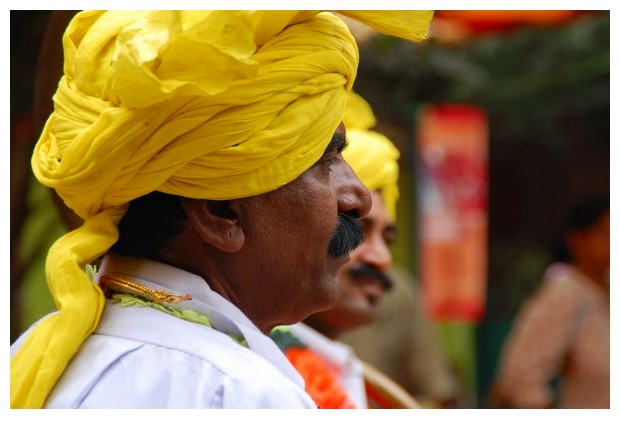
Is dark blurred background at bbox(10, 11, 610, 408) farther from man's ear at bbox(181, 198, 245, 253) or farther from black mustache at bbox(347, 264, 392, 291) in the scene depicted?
man's ear at bbox(181, 198, 245, 253)

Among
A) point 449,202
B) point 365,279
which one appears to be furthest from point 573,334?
point 365,279

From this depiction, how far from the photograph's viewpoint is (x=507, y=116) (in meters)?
8.70

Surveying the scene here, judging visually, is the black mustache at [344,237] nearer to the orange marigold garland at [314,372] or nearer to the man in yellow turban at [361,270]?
the orange marigold garland at [314,372]

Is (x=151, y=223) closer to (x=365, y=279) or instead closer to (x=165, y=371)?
(x=165, y=371)

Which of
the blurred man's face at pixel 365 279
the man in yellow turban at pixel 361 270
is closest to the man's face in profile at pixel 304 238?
the man in yellow turban at pixel 361 270

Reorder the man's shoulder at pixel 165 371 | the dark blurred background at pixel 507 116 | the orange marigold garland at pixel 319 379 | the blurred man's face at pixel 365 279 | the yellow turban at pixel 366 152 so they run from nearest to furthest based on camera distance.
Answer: the man's shoulder at pixel 165 371 → the orange marigold garland at pixel 319 379 → the yellow turban at pixel 366 152 → the blurred man's face at pixel 365 279 → the dark blurred background at pixel 507 116

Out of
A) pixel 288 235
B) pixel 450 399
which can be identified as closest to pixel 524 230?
pixel 450 399

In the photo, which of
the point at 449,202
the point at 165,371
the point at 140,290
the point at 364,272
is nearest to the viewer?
the point at 165,371

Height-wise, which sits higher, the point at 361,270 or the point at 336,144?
the point at 336,144

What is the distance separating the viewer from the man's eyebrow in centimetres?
240

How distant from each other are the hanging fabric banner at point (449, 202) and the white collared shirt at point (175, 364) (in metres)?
6.00

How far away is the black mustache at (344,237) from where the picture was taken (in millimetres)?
2430

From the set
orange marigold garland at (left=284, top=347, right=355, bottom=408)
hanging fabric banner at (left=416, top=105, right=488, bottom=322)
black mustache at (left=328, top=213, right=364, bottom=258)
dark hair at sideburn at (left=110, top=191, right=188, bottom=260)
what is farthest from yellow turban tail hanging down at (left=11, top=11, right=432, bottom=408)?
hanging fabric banner at (left=416, top=105, right=488, bottom=322)

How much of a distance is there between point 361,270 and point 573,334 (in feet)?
9.08
